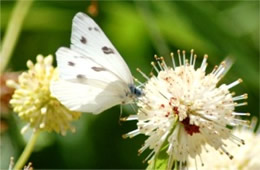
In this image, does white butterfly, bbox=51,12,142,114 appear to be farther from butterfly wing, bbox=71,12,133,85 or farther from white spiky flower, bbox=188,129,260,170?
white spiky flower, bbox=188,129,260,170

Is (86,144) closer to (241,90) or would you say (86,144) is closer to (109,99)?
(241,90)

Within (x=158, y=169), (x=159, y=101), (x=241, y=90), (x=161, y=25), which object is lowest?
(x=158, y=169)

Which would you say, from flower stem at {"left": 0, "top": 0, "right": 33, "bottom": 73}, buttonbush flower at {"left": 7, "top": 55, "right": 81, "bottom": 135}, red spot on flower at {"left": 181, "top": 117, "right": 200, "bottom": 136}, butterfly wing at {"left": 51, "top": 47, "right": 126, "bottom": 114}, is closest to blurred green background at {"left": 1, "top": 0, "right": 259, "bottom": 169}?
flower stem at {"left": 0, "top": 0, "right": 33, "bottom": 73}

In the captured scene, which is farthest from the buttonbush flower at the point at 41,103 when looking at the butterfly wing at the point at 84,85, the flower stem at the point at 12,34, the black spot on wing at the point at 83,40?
the flower stem at the point at 12,34

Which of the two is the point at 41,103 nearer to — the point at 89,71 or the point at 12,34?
the point at 89,71

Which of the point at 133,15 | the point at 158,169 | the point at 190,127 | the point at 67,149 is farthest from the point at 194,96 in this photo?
the point at 133,15

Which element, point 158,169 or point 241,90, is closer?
point 158,169
